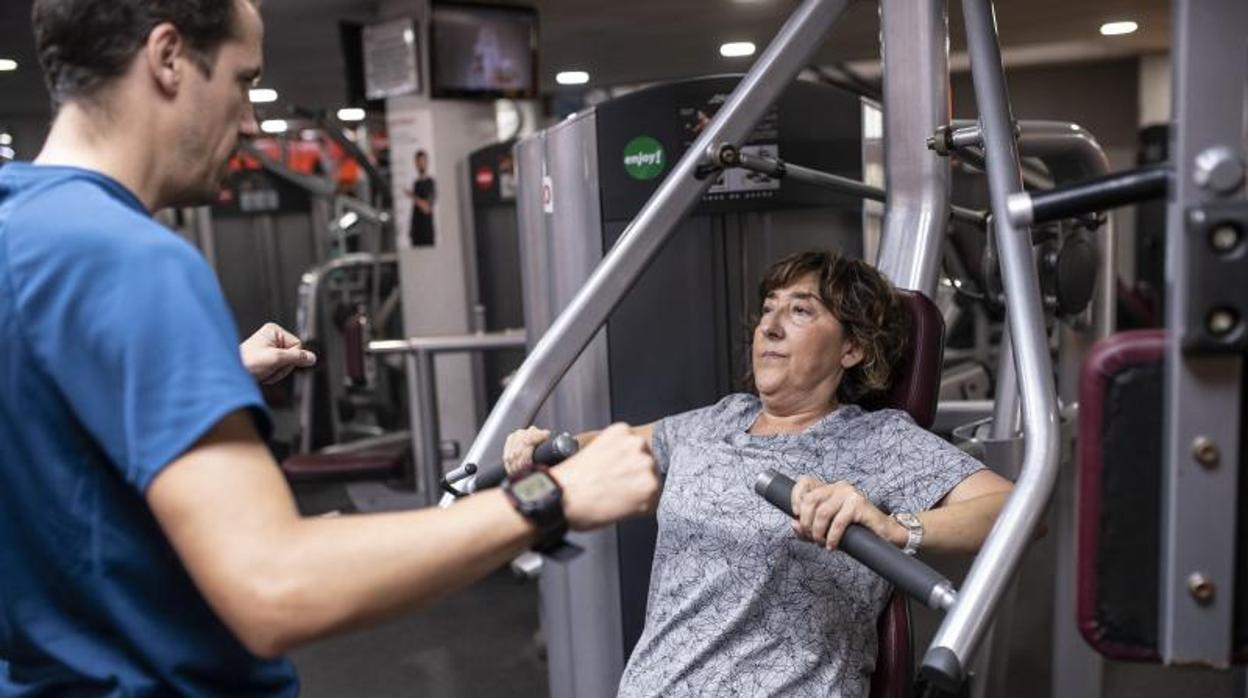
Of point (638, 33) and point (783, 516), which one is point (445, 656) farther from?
point (638, 33)

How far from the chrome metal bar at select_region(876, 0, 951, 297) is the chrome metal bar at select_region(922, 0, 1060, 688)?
505mm

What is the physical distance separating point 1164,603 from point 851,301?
107 centimetres

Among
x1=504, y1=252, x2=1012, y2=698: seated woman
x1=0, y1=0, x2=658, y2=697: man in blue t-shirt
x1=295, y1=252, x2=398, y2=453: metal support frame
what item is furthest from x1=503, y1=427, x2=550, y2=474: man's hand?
x1=295, y1=252, x2=398, y2=453: metal support frame

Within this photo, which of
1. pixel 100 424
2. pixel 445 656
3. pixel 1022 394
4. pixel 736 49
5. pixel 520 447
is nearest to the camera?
pixel 100 424

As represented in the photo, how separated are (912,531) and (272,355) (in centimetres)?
84

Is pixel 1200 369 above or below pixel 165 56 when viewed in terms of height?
below

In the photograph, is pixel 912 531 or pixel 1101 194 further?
pixel 912 531

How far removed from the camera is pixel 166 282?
0.83 metres

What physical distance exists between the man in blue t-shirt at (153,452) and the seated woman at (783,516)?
2.38 feet

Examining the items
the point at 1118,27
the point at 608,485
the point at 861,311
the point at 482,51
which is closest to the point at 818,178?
the point at 861,311

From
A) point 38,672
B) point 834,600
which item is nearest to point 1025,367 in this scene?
point 834,600

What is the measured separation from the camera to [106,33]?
0.91 m

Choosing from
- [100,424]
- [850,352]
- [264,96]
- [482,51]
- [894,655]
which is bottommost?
[894,655]

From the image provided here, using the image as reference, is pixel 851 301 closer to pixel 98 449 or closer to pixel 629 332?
pixel 629 332
